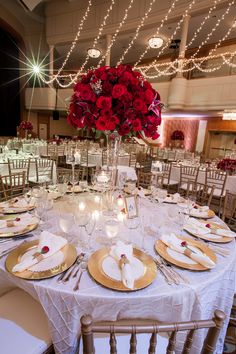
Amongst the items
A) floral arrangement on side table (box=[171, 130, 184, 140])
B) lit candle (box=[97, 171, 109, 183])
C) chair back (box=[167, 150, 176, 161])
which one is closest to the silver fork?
lit candle (box=[97, 171, 109, 183])

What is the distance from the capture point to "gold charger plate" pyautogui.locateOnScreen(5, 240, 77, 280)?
1.02m

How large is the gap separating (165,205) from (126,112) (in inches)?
39.9

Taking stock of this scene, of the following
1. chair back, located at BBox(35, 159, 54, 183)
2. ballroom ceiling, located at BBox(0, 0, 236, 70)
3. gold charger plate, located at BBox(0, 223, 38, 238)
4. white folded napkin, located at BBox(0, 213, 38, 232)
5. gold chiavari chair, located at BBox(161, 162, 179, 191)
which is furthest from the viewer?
ballroom ceiling, located at BBox(0, 0, 236, 70)

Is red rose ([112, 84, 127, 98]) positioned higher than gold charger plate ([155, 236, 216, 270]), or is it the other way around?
red rose ([112, 84, 127, 98])

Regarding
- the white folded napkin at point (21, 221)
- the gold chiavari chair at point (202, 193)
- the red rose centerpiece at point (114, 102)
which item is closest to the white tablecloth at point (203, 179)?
the gold chiavari chair at point (202, 193)

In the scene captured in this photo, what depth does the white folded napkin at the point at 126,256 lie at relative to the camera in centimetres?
99

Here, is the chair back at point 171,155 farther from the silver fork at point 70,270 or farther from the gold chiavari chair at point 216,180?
the silver fork at point 70,270

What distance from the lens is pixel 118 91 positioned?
1462 millimetres

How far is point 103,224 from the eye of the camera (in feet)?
5.17

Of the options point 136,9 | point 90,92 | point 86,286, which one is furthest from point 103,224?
point 136,9

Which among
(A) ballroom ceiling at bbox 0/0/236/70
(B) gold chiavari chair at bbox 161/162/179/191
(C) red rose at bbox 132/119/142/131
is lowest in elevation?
(B) gold chiavari chair at bbox 161/162/179/191

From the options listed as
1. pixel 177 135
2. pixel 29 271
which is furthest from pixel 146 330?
pixel 177 135

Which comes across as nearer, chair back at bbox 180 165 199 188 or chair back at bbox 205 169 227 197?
chair back at bbox 205 169 227 197

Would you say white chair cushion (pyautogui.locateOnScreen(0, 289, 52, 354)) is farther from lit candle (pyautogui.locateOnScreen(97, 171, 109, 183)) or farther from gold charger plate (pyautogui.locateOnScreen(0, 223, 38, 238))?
lit candle (pyautogui.locateOnScreen(97, 171, 109, 183))
